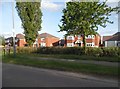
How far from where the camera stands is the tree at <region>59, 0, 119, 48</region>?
33.1 meters

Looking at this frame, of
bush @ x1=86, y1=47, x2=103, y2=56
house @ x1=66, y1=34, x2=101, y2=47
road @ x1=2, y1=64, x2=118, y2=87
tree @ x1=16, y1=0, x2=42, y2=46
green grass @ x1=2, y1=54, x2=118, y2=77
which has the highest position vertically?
tree @ x1=16, y1=0, x2=42, y2=46

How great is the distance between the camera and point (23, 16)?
4525 cm

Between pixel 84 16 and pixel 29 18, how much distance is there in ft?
51.7

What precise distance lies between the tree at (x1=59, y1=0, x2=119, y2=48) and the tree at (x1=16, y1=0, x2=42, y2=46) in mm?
12027

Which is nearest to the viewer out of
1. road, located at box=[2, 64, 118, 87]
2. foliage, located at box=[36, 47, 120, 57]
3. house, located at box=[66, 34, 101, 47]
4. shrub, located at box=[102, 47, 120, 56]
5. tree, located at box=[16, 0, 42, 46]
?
road, located at box=[2, 64, 118, 87]

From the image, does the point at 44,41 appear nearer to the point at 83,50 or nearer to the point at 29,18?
the point at 29,18

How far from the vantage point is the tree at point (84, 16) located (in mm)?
33125

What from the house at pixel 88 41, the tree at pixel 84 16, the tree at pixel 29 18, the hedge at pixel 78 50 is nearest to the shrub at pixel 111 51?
the hedge at pixel 78 50

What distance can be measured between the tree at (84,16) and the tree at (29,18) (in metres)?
12.0

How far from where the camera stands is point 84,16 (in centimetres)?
3328

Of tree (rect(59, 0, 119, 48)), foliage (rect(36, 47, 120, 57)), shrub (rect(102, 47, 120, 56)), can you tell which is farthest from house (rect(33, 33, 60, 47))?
shrub (rect(102, 47, 120, 56))

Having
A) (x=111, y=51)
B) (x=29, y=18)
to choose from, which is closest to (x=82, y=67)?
(x=111, y=51)

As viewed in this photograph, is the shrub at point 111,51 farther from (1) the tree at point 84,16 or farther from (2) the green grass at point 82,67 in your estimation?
(2) the green grass at point 82,67

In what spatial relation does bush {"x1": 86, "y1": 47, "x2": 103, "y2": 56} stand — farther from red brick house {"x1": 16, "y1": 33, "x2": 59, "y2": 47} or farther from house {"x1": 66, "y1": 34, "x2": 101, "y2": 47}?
red brick house {"x1": 16, "y1": 33, "x2": 59, "y2": 47}
